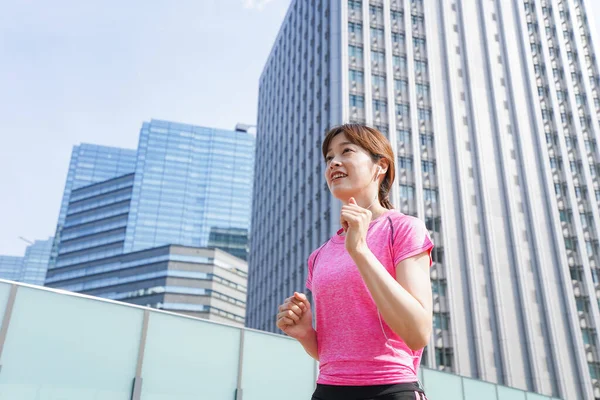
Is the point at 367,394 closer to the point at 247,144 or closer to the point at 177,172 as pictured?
the point at 177,172

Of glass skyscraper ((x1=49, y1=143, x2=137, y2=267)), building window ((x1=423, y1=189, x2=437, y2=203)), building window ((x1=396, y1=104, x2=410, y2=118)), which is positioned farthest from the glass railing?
glass skyscraper ((x1=49, y1=143, x2=137, y2=267))

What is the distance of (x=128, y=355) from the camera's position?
919 cm

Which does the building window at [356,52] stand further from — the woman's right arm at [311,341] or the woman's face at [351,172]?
the woman's right arm at [311,341]

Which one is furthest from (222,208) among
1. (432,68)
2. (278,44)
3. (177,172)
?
(432,68)

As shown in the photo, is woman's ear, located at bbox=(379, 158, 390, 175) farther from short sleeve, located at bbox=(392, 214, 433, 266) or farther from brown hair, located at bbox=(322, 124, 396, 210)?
short sleeve, located at bbox=(392, 214, 433, 266)

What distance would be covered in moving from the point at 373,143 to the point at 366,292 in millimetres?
757

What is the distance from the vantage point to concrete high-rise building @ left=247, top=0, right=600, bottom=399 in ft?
142

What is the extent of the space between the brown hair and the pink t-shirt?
0.25 meters

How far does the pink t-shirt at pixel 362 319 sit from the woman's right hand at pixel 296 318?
0.20ft

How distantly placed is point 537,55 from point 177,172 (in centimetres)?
7885

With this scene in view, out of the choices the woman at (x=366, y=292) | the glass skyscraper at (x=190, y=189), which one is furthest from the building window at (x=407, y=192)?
the glass skyscraper at (x=190, y=189)

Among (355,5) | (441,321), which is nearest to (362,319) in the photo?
(441,321)

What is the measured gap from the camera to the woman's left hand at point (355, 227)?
2.09 meters

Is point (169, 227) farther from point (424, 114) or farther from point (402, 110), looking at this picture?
point (424, 114)
